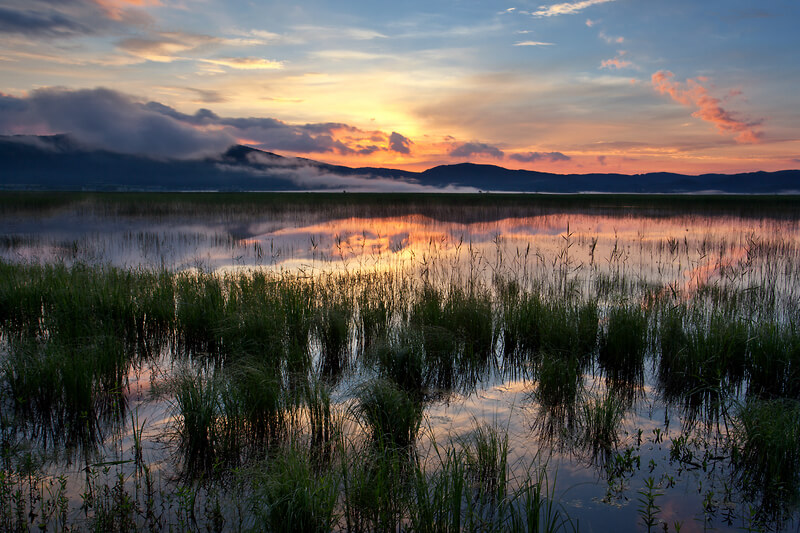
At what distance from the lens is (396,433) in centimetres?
472

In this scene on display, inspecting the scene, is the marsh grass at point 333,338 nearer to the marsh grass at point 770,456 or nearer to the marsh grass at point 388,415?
the marsh grass at point 388,415

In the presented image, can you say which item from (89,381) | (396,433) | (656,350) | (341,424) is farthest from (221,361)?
(656,350)

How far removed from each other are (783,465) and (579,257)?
14.0m

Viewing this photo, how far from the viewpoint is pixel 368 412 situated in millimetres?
4898

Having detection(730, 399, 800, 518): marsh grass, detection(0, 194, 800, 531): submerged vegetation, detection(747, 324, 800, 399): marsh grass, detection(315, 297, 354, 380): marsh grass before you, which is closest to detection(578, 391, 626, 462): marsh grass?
detection(0, 194, 800, 531): submerged vegetation

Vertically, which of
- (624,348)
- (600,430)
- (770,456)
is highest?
(624,348)

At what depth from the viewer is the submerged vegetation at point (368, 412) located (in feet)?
12.2

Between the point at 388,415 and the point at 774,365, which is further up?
the point at 774,365

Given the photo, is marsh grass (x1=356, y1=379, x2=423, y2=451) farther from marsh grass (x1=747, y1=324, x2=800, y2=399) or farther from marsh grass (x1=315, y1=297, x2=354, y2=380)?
marsh grass (x1=747, y1=324, x2=800, y2=399)

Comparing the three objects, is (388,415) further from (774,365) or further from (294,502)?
(774,365)

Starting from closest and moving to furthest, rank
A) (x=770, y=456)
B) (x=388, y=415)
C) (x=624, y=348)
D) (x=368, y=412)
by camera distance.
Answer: (x=770, y=456), (x=388, y=415), (x=368, y=412), (x=624, y=348)

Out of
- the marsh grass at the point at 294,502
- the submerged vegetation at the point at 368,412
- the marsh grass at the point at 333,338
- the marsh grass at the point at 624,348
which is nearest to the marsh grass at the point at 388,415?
the submerged vegetation at the point at 368,412

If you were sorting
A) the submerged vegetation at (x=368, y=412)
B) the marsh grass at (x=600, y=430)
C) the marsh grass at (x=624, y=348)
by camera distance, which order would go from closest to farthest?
the submerged vegetation at (x=368, y=412), the marsh grass at (x=600, y=430), the marsh grass at (x=624, y=348)

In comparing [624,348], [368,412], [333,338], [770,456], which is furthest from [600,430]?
[333,338]
